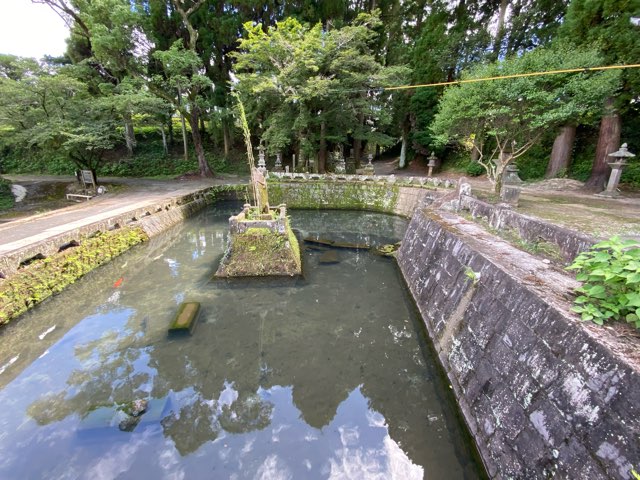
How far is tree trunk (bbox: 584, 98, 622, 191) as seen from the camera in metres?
13.1

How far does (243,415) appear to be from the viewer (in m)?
4.21

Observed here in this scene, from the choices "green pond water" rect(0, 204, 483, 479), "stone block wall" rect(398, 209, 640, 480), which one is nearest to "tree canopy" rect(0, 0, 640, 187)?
"stone block wall" rect(398, 209, 640, 480)

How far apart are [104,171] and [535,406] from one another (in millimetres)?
32621

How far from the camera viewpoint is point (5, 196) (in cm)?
1645

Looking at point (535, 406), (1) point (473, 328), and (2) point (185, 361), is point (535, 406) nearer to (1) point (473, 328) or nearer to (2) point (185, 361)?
(1) point (473, 328)

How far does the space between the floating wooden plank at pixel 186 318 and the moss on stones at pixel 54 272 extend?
322 centimetres

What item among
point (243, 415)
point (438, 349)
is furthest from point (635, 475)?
point (243, 415)

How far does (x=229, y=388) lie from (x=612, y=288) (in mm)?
5042

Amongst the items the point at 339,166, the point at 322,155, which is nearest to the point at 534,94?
the point at 322,155

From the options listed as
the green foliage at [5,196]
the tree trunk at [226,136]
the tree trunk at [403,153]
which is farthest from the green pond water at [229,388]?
the tree trunk at [226,136]

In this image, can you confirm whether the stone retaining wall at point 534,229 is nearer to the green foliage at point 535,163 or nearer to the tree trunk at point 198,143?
the green foliage at point 535,163

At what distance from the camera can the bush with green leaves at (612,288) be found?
239cm

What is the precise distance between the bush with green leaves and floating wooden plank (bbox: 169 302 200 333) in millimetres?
6100

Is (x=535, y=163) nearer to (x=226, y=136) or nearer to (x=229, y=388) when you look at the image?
(x=229, y=388)
